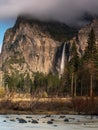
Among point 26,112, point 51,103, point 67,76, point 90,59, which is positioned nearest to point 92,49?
point 90,59

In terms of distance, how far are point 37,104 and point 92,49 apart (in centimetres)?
4537

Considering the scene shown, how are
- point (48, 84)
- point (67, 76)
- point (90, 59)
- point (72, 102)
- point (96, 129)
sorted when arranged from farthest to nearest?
point (48, 84), point (67, 76), point (90, 59), point (72, 102), point (96, 129)

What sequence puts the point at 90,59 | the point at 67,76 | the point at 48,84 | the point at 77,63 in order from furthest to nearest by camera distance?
the point at 48,84 → the point at 67,76 → the point at 77,63 → the point at 90,59

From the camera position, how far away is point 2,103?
256ft

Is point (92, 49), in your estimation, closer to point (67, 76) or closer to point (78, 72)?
point (78, 72)

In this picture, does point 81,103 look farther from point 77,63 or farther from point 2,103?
point 77,63

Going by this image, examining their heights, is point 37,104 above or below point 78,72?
below

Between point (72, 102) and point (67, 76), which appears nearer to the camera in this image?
point (72, 102)

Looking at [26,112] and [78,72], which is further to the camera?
[78,72]

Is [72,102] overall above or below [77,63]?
below

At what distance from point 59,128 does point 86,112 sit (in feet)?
86.4

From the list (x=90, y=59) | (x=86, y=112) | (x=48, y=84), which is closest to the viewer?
(x=86, y=112)

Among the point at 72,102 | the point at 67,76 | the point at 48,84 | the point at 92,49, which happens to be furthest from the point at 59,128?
the point at 48,84

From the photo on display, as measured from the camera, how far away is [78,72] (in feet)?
409
